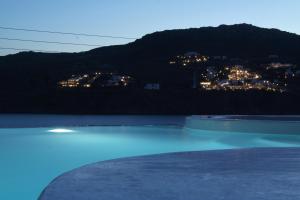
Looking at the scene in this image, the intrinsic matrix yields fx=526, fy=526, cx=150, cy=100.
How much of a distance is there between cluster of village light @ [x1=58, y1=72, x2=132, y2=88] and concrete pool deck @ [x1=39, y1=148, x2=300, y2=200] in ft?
100

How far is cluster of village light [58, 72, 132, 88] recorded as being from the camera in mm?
35625

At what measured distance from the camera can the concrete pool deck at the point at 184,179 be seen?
305 centimetres

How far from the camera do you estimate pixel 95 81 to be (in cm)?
3628

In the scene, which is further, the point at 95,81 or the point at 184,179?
the point at 95,81

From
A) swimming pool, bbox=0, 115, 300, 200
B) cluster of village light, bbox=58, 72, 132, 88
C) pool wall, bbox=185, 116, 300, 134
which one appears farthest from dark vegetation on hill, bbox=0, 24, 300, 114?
swimming pool, bbox=0, 115, 300, 200

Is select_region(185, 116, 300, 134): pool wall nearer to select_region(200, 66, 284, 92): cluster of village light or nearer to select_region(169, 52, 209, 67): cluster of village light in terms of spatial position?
select_region(200, 66, 284, 92): cluster of village light

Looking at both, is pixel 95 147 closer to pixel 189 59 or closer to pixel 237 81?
pixel 237 81

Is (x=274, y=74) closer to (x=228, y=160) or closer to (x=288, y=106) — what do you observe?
(x=288, y=106)

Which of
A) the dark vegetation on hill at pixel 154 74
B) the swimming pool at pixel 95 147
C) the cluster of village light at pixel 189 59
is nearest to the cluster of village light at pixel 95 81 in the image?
the dark vegetation on hill at pixel 154 74

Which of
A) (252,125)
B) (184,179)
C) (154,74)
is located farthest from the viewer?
(154,74)

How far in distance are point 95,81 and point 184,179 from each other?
33.0 metres

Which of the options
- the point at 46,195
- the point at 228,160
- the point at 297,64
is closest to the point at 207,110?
the point at 297,64

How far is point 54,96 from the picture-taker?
3556 cm

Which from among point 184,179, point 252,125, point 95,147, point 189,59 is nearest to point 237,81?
point 189,59
